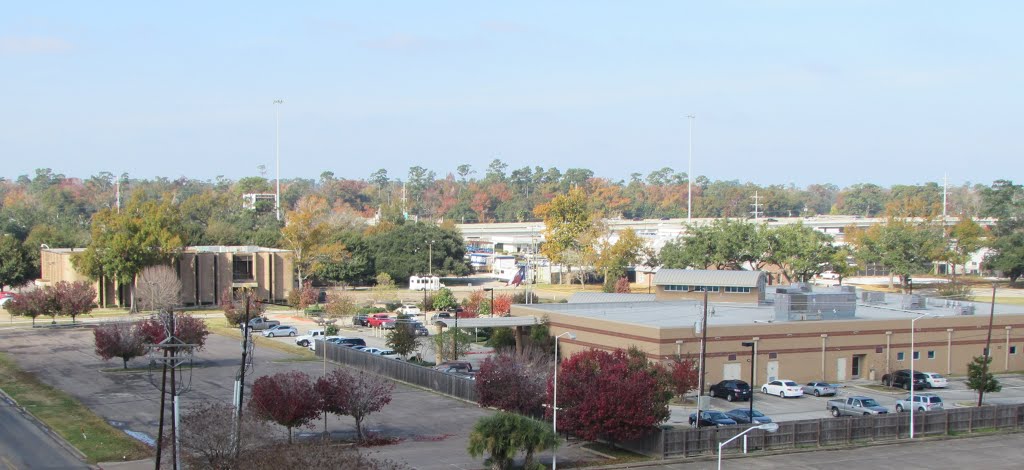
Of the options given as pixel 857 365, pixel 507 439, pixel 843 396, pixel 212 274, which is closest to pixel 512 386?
pixel 507 439

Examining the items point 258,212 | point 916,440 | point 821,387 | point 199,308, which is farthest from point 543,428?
point 258,212

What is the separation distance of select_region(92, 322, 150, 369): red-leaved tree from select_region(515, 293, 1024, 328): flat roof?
885 inches

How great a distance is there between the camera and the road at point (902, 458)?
37.9m

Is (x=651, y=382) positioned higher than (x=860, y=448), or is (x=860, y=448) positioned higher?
(x=651, y=382)

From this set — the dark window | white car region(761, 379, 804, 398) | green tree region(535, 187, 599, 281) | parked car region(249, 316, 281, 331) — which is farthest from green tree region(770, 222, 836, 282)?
the dark window

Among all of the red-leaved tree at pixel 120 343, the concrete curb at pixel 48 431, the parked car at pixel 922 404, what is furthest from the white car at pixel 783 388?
the red-leaved tree at pixel 120 343

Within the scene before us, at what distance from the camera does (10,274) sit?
10731cm

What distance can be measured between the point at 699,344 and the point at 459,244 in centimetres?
7634

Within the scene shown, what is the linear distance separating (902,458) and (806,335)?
1670 centimetres

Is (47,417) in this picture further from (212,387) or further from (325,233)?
(325,233)

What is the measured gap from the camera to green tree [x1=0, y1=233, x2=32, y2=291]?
350 ft

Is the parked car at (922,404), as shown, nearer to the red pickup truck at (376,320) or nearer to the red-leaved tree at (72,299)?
the red pickup truck at (376,320)

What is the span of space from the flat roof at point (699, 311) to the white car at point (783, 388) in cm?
394

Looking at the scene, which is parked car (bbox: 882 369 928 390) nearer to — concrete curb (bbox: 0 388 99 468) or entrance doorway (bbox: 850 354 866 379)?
entrance doorway (bbox: 850 354 866 379)
